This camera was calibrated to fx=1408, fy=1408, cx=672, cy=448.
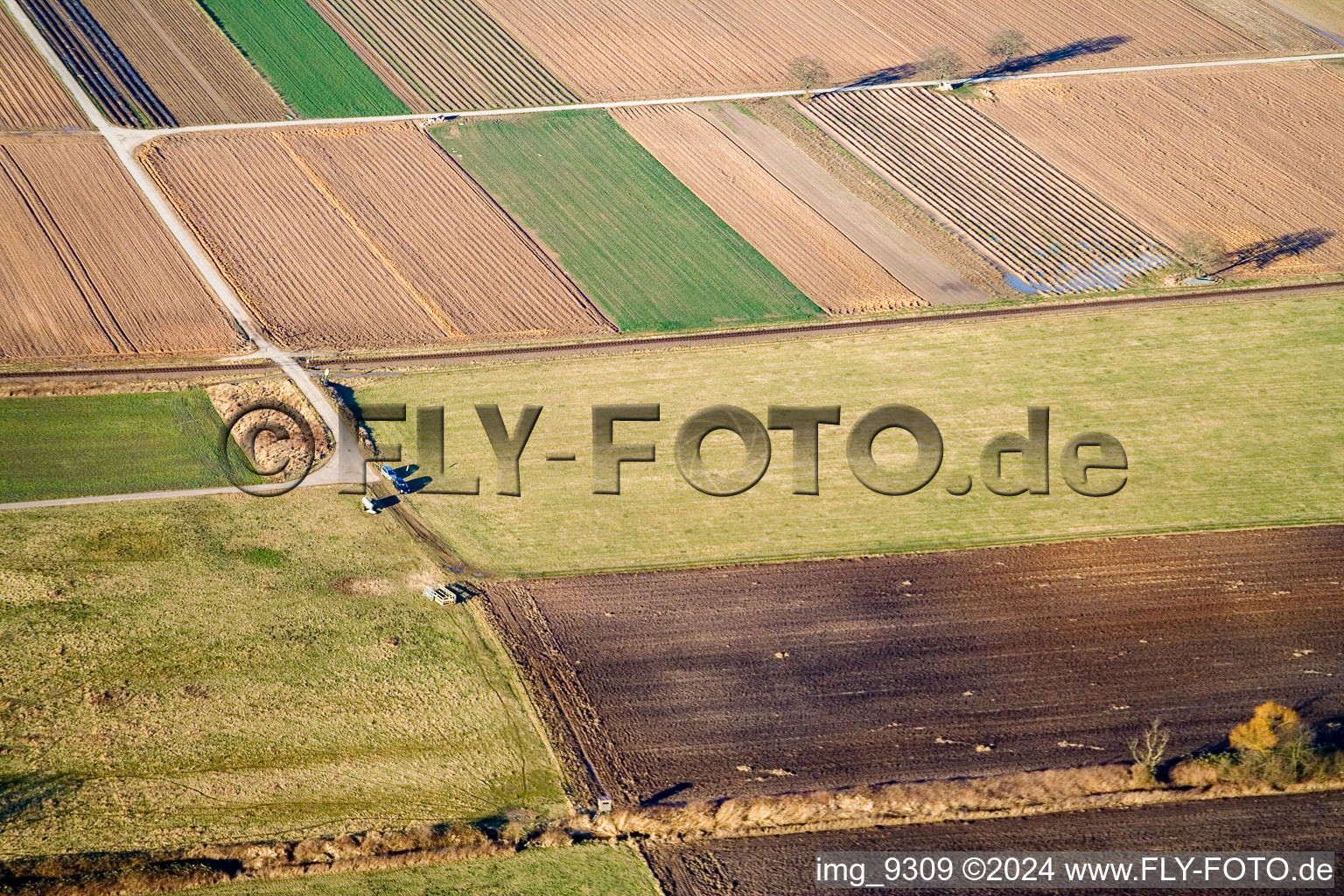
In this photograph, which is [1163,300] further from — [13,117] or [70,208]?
[13,117]

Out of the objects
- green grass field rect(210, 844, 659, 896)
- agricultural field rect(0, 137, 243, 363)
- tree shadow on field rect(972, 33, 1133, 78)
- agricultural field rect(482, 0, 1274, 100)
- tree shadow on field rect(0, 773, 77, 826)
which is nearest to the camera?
green grass field rect(210, 844, 659, 896)

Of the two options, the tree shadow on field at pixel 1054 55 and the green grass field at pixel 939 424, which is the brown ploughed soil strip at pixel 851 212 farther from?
the tree shadow on field at pixel 1054 55

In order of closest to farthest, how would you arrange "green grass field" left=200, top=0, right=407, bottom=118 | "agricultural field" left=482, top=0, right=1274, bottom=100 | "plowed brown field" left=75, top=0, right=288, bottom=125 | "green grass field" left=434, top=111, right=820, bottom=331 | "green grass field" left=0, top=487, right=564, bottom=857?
"green grass field" left=0, top=487, right=564, bottom=857 → "green grass field" left=434, top=111, right=820, bottom=331 → "plowed brown field" left=75, top=0, right=288, bottom=125 → "green grass field" left=200, top=0, right=407, bottom=118 → "agricultural field" left=482, top=0, right=1274, bottom=100

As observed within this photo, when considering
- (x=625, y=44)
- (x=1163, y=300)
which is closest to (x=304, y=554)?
(x=1163, y=300)

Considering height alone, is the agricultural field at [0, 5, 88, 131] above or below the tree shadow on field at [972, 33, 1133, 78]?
below

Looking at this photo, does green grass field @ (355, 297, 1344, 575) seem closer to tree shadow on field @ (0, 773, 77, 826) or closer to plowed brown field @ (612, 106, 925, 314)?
plowed brown field @ (612, 106, 925, 314)

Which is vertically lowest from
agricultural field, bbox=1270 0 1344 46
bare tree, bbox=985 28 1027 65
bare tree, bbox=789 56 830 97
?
bare tree, bbox=789 56 830 97

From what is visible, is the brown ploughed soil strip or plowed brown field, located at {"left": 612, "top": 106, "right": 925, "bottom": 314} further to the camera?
the brown ploughed soil strip

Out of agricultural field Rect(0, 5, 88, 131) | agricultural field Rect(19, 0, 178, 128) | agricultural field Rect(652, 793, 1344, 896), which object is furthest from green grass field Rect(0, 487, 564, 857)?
agricultural field Rect(19, 0, 178, 128)
